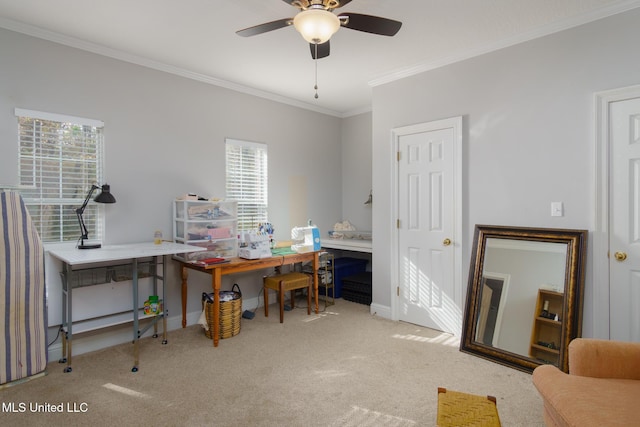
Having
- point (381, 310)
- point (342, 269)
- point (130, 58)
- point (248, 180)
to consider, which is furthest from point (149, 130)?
point (381, 310)

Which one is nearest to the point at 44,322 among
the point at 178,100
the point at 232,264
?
the point at 232,264

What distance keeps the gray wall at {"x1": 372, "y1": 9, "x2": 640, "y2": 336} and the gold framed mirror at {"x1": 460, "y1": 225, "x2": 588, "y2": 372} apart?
133 millimetres

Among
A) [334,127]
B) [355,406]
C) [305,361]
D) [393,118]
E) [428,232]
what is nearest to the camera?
[355,406]

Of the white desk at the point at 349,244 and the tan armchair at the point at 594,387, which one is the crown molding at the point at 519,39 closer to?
the white desk at the point at 349,244

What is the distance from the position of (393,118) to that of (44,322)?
3.68 meters

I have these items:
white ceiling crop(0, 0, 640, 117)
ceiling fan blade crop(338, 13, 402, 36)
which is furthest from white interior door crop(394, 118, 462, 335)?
ceiling fan blade crop(338, 13, 402, 36)

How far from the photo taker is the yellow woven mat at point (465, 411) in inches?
62.2

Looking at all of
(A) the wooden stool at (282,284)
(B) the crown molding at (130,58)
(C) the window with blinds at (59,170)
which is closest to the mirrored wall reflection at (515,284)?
(A) the wooden stool at (282,284)

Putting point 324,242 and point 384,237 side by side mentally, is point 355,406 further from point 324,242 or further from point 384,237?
point 324,242

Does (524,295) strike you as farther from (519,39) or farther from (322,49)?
(322,49)

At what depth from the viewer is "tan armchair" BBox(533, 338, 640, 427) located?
4.65 ft

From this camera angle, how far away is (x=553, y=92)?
2.76 metres

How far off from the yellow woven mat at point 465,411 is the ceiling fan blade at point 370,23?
6.86 ft

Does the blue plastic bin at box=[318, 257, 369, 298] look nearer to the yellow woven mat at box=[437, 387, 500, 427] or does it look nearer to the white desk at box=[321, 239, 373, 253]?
the white desk at box=[321, 239, 373, 253]
